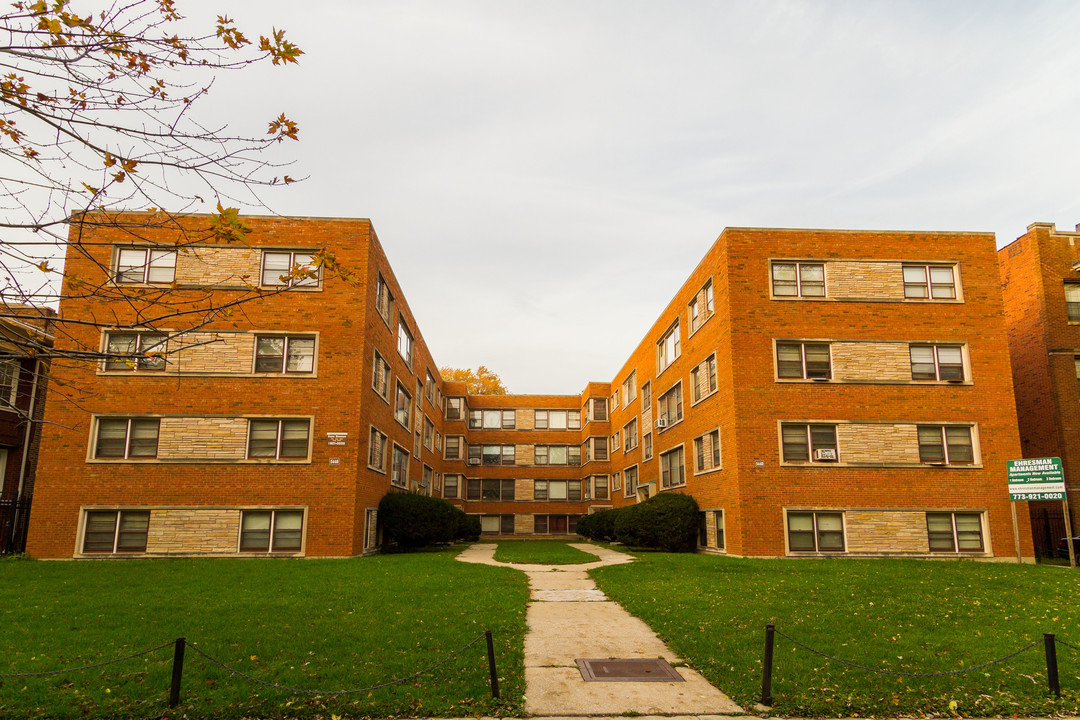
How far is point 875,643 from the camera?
29.1 feet

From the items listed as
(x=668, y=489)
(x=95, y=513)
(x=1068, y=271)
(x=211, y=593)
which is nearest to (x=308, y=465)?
(x=95, y=513)

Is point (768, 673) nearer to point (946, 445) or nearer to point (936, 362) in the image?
point (946, 445)

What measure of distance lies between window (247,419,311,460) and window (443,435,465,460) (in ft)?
87.3

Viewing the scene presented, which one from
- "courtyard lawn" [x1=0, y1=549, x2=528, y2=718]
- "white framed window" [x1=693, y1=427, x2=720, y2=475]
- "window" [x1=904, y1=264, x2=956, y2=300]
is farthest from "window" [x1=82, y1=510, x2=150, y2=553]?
"window" [x1=904, y1=264, x2=956, y2=300]

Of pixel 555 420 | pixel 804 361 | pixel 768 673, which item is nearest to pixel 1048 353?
pixel 804 361

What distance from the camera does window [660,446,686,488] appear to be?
93.6 ft

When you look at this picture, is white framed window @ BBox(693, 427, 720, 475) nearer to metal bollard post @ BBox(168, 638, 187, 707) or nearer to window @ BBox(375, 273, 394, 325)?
window @ BBox(375, 273, 394, 325)

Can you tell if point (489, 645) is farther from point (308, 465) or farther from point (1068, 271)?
point (1068, 271)

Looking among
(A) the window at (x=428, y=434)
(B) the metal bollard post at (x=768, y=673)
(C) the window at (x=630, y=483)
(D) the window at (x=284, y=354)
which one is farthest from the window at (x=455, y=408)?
(B) the metal bollard post at (x=768, y=673)

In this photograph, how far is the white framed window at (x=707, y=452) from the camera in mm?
24250

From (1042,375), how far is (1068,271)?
158 inches

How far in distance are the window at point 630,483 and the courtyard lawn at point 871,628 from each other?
65.9 ft

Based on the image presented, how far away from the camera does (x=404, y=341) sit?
31.2 m

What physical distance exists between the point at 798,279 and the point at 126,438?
21333 millimetres
